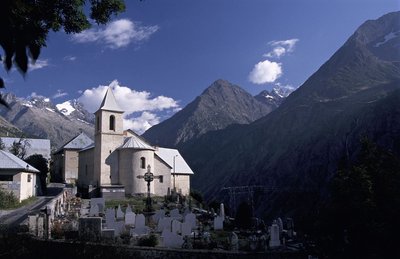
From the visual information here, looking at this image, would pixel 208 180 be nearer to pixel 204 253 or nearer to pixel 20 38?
pixel 204 253

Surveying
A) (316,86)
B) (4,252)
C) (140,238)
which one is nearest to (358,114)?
(316,86)

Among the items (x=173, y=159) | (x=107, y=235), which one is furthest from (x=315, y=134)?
(x=107, y=235)

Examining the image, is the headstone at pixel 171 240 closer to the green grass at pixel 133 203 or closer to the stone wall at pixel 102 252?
the stone wall at pixel 102 252

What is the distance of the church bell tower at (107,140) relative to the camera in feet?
156

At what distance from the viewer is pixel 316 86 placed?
180m

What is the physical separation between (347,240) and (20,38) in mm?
14123

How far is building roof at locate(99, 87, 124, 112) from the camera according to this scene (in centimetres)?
4922

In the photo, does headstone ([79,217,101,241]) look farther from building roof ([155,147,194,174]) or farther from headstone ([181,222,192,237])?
building roof ([155,147,194,174])

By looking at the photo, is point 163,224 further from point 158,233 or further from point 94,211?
point 94,211

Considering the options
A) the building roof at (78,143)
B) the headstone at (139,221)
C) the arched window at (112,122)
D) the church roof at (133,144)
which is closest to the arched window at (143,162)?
the church roof at (133,144)

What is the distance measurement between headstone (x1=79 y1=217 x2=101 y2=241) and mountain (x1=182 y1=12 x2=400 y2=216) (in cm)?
5639

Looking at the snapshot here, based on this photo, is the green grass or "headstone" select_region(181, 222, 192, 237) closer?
"headstone" select_region(181, 222, 192, 237)

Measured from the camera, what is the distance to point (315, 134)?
5128 inches

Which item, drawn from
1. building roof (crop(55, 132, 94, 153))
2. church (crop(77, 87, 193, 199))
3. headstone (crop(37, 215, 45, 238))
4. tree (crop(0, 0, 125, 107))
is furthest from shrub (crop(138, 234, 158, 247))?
building roof (crop(55, 132, 94, 153))
